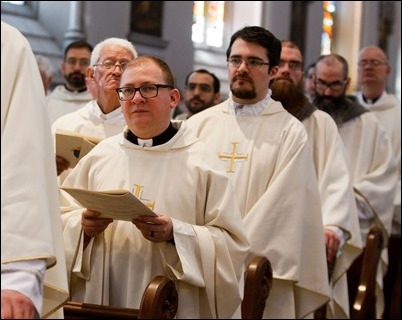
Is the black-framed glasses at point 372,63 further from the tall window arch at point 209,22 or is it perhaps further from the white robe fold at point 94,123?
the tall window arch at point 209,22

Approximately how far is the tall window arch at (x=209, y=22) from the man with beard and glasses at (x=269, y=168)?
981 cm

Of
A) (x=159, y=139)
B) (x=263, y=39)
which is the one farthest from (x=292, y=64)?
(x=159, y=139)

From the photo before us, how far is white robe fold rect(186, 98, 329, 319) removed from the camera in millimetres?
5438

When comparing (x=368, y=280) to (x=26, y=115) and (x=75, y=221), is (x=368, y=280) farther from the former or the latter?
(x=26, y=115)

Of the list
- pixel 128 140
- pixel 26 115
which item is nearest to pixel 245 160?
pixel 128 140

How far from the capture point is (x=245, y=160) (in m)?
5.51

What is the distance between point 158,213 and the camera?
4.25m

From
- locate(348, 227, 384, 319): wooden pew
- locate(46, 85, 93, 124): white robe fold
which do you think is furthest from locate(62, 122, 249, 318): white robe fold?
locate(46, 85, 93, 124): white robe fold

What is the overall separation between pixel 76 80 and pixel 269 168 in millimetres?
2787

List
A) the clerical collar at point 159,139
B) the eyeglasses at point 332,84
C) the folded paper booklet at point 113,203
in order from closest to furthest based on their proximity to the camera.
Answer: the folded paper booklet at point 113,203 → the clerical collar at point 159,139 → the eyeglasses at point 332,84

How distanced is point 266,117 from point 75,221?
5.69 ft

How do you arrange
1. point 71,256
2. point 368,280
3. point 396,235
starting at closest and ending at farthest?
point 71,256, point 368,280, point 396,235

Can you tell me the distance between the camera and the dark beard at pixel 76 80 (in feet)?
25.5

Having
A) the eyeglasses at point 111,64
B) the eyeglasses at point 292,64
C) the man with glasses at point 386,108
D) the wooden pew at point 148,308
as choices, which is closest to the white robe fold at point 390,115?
the man with glasses at point 386,108
